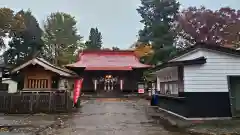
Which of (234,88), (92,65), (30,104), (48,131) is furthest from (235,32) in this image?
(48,131)

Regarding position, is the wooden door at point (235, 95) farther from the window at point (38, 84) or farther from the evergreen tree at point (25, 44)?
the evergreen tree at point (25, 44)

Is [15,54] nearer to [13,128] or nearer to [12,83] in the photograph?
[12,83]

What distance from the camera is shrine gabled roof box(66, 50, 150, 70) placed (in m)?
34.7

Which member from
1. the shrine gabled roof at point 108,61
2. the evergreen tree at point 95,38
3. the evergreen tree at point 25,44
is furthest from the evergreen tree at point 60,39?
the evergreen tree at point 95,38

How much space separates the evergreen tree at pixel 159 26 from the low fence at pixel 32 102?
26732 millimetres

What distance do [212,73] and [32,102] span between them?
11.0 metres

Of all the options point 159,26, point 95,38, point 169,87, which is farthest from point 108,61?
point 95,38

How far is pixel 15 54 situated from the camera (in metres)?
47.4

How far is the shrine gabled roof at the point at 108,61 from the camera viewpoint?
114 ft

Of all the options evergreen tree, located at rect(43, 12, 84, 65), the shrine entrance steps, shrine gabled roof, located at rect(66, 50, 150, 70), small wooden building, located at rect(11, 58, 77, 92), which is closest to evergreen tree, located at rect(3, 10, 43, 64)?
evergreen tree, located at rect(43, 12, 84, 65)

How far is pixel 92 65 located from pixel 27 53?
18.4 m

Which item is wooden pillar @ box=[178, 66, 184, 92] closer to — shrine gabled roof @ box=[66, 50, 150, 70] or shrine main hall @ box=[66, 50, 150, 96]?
shrine main hall @ box=[66, 50, 150, 96]

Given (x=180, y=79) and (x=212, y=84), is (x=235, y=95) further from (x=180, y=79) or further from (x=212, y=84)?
(x=180, y=79)

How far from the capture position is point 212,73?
40.3 feet
